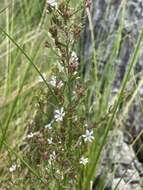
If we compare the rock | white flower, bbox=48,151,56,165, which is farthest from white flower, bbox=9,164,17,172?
the rock

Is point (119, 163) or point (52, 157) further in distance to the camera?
point (119, 163)

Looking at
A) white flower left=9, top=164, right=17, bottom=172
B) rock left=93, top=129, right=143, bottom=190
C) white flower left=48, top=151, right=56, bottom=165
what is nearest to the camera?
white flower left=48, top=151, right=56, bottom=165

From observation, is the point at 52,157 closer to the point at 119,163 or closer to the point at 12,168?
the point at 12,168

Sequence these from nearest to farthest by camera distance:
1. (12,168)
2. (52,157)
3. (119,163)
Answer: (52,157) → (12,168) → (119,163)

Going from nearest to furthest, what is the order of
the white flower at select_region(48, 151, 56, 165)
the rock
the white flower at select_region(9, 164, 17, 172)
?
the white flower at select_region(48, 151, 56, 165) → the white flower at select_region(9, 164, 17, 172) → the rock

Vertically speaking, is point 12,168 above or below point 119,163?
above

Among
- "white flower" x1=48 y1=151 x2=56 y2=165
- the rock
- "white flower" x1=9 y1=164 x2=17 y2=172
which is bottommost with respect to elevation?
the rock

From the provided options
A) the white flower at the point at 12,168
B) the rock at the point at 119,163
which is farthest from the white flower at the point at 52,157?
the rock at the point at 119,163

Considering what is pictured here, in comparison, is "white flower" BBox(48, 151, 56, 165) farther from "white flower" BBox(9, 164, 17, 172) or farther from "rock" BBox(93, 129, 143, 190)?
"rock" BBox(93, 129, 143, 190)

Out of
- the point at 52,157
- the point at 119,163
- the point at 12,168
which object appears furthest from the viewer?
the point at 119,163

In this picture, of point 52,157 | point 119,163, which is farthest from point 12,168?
point 119,163

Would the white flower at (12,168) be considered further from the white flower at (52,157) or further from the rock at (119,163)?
the rock at (119,163)
